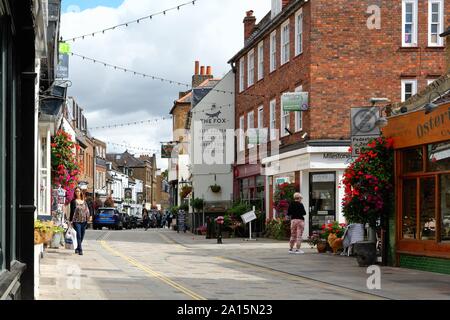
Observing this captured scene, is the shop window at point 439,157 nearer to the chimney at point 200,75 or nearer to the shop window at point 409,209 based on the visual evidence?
the shop window at point 409,209

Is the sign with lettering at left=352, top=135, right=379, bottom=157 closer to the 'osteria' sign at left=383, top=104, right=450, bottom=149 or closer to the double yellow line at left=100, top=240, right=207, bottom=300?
the 'osteria' sign at left=383, top=104, right=450, bottom=149

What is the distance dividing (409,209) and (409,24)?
568 inches

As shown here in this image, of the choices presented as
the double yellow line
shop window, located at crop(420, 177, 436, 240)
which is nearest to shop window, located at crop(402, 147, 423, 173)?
shop window, located at crop(420, 177, 436, 240)

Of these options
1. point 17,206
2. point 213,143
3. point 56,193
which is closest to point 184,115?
point 213,143

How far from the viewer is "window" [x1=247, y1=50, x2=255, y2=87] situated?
3922 centimetres

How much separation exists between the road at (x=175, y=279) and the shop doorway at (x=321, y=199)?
819cm

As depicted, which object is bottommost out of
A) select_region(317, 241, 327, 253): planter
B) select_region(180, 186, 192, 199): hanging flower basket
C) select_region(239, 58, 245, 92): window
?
select_region(317, 241, 327, 253): planter

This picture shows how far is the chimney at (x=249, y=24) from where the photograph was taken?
141 ft

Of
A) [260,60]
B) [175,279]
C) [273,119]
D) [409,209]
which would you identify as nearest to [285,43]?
A: [273,119]

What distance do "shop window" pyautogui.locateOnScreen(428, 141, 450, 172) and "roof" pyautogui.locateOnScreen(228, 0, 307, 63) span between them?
1535 cm

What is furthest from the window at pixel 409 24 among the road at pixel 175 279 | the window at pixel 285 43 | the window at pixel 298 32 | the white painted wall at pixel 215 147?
the white painted wall at pixel 215 147

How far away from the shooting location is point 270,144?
3606 cm

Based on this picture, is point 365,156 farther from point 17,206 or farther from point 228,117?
point 228,117
